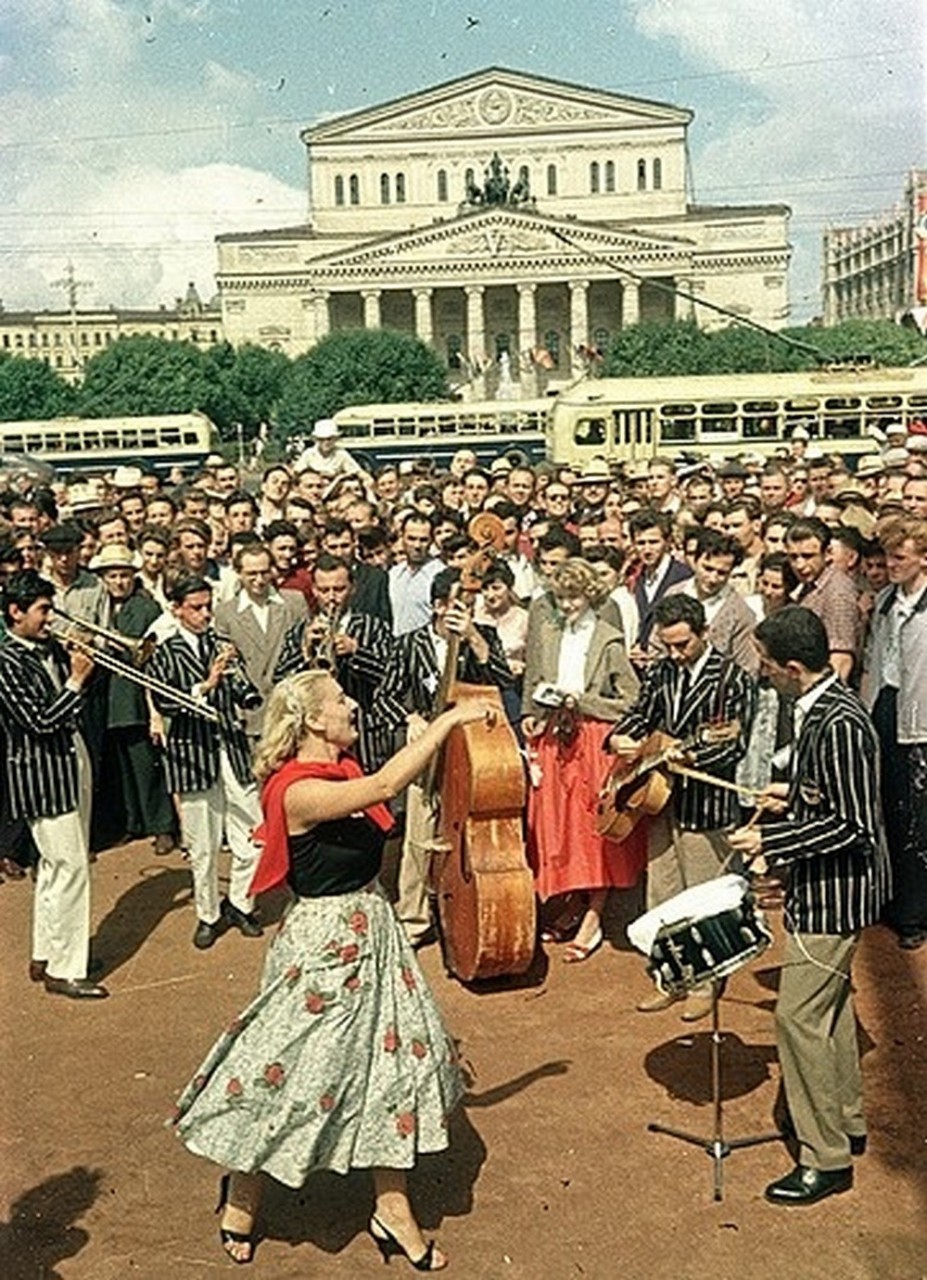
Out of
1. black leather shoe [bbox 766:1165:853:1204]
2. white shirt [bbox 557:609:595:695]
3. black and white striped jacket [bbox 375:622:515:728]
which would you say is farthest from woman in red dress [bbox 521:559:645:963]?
black leather shoe [bbox 766:1165:853:1204]

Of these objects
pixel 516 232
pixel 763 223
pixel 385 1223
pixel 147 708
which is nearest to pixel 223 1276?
pixel 385 1223

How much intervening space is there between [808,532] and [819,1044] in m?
3.59

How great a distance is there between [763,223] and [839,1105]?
299 ft

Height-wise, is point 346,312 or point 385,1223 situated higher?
point 346,312

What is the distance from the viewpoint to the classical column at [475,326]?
87750mm

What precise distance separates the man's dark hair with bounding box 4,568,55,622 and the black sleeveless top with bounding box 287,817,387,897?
2.59 meters

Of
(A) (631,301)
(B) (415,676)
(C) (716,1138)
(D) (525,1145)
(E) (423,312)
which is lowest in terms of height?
(D) (525,1145)

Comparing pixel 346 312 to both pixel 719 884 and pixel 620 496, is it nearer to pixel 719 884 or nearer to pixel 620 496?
pixel 620 496

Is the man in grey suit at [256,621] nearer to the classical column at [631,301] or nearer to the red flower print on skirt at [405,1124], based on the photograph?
the red flower print on skirt at [405,1124]

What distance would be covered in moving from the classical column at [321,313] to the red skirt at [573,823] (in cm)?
8374

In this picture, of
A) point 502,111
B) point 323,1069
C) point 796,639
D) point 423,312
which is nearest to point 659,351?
point 423,312

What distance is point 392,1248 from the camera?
483 cm

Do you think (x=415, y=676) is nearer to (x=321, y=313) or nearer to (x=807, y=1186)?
(x=807, y=1186)

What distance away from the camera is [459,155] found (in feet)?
309
